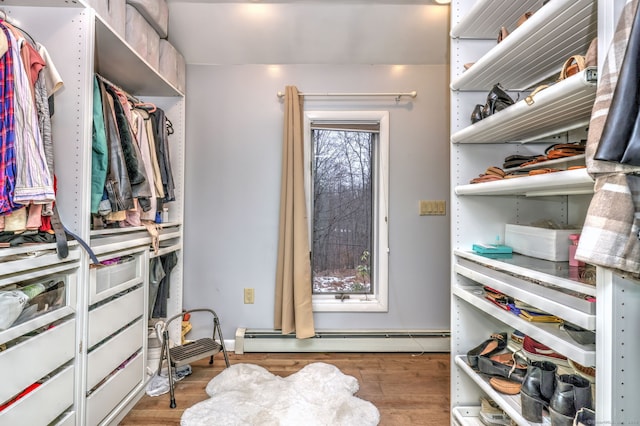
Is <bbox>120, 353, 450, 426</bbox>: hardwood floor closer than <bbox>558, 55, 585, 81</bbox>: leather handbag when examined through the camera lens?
No

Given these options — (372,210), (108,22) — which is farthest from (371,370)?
(108,22)

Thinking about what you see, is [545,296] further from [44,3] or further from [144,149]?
[44,3]

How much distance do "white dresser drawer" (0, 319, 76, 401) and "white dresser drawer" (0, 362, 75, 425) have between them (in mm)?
40

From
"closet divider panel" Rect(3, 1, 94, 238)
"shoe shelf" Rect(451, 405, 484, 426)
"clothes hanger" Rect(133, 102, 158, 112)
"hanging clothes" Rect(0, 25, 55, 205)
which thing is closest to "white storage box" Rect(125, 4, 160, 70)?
"clothes hanger" Rect(133, 102, 158, 112)

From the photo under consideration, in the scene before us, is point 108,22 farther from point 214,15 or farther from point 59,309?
point 59,309

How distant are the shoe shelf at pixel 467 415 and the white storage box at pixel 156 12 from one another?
2.73m

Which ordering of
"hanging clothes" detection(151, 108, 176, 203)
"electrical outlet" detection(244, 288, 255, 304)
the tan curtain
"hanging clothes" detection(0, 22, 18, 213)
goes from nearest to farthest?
1. "hanging clothes" detection(0, 22, 18, 213)
2. "hanging clothes" detection(151, 108, 176, 203)
3. the tan curtain
4. "electrical outlet" detection(244, 288, 255, 304)

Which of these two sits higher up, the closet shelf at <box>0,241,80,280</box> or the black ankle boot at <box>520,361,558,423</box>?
the closet shelf at <box>0,241,80,280</box>

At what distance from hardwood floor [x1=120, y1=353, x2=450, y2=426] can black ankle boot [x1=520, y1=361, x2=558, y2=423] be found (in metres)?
0.74

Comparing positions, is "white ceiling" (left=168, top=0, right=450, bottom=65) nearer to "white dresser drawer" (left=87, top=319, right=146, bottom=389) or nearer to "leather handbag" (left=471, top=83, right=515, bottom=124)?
"leather handbag" (left=471, top=83, right=515, bottom=124)

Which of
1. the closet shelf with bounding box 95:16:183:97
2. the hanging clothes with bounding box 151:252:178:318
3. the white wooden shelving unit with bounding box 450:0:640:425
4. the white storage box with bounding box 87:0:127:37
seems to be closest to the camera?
the white wooden shelving unit with bounding box 450:0:640:425

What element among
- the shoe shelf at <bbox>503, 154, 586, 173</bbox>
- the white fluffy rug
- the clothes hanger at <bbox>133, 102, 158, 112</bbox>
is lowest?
the white fluffy rug

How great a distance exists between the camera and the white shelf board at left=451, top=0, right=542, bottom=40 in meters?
1.32

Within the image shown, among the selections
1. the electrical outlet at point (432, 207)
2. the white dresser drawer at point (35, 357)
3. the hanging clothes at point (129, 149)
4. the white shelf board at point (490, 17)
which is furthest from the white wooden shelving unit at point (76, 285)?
the electrical outlet at point (432, 207)
